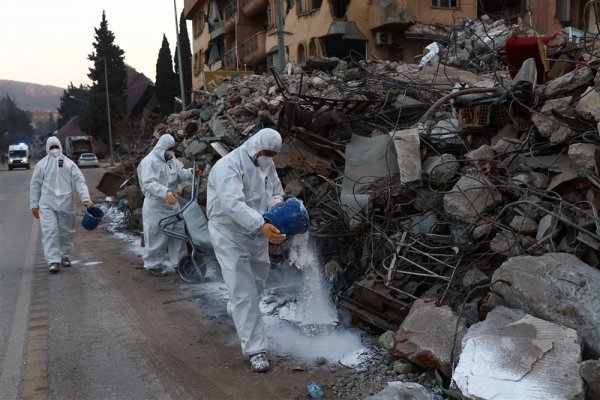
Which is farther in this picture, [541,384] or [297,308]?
[297,308]

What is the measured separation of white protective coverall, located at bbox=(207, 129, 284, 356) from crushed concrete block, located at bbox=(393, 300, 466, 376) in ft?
3.53

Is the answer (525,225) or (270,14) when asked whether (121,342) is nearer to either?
(525,225)

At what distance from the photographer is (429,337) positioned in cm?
395

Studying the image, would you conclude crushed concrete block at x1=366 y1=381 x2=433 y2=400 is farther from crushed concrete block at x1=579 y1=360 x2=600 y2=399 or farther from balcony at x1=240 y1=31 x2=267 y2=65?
balcony at x1=240 y1=31 x2=267 y2=65

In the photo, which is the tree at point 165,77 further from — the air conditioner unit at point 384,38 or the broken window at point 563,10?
the broken window at point 563,10

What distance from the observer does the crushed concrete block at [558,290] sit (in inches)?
138

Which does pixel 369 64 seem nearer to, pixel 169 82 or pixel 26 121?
pixel 169 82

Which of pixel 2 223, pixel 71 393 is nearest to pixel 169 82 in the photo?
pixel 2 223

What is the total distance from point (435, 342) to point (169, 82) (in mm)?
52600

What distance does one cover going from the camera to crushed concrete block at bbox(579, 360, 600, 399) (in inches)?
120

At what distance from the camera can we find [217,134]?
1159cm

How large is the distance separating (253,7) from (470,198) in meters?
33.7

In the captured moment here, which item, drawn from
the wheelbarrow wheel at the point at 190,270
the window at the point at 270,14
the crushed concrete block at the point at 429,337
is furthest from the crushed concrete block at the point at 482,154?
the window at the point at 270,14

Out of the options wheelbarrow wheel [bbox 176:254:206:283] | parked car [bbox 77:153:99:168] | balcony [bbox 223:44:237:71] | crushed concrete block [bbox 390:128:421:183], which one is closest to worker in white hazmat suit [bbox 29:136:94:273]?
wheelbarrow wheel [bbox 176:254:206:283]
